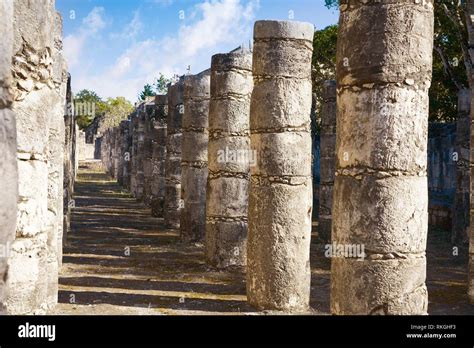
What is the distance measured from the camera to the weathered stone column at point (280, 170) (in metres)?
8.13

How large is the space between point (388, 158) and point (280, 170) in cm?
235

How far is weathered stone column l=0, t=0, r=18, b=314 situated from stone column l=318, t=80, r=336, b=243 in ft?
40.4

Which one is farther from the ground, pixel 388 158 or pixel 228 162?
pixel 228 162

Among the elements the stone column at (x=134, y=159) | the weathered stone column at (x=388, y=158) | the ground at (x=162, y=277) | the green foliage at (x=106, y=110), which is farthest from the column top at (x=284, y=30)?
the green foliage at (x=106, y=110)

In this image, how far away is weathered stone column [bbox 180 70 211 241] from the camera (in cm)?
1395

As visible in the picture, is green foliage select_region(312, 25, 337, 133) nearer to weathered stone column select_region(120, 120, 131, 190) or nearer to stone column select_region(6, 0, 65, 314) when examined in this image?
weathered stone column select_region(120, 120, 131, 190)

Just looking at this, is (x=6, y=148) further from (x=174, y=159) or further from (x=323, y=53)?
(x=323, y=53)

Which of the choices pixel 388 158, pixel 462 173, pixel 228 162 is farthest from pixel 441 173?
pixel 388 158

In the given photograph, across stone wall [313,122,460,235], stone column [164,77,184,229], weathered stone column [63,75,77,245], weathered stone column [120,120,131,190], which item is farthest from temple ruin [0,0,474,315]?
weathered stone column [120,120,131,190]

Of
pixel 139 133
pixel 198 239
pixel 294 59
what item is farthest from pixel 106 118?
pixel 294 59

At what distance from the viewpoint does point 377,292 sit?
611 cm

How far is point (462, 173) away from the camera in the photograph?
14234mm

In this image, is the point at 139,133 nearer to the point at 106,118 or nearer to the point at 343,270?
the point at 343,270
